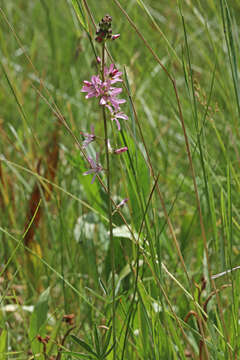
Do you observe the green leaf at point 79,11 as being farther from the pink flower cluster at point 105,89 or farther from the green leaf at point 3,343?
the green leaf at point 3,343

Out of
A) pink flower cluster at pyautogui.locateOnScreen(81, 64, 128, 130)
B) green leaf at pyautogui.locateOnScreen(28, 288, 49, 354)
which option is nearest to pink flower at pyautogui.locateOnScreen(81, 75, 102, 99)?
pink flower cluster at pyautogui.locateOnScreen(81, 64, 128, 130)

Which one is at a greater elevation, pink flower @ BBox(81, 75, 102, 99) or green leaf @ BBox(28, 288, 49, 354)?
pink flower @ BBox(81, 75, 102, 99)

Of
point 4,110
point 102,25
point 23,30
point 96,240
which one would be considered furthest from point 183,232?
point 23,30

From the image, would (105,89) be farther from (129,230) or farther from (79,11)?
(129,230)

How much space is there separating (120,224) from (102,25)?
0.54 meters

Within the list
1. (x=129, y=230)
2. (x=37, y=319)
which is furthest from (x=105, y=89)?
(x=37, y=319)

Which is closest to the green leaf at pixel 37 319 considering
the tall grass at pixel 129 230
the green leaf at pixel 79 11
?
the tall grass at pixel 129 230

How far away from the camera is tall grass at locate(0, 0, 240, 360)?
2.57ft

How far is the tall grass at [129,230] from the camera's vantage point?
0.78 meters

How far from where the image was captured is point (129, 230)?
0.78 meters

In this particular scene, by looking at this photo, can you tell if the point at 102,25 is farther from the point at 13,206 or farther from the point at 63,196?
the point at 13,206

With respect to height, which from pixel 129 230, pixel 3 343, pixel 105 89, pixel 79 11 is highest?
pixel 79 11

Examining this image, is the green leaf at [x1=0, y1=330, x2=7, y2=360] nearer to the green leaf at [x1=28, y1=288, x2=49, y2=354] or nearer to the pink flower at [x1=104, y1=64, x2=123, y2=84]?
the green leaf at [x1=28, y1=288, x2=49, y2=354]

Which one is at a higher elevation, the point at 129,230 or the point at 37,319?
the point at 129,230
